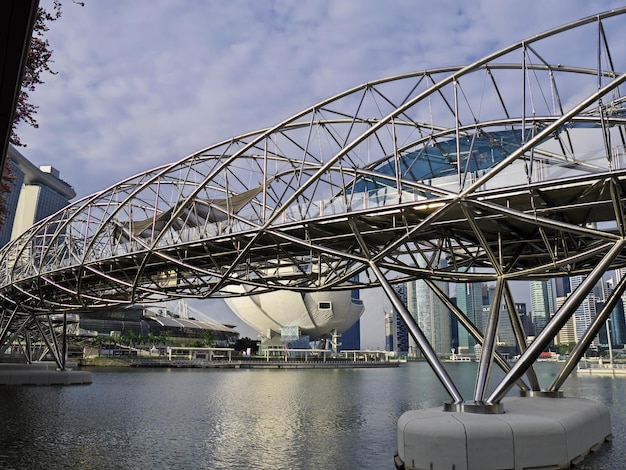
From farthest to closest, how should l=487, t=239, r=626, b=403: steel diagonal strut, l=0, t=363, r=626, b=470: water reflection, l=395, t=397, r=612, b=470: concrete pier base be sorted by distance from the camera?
1. l=0, t=363, r=626, b=470: water reflection
2. l=487, t=239, r=626, b=403: steel diagonal strut
3. l=395, t=397, r=612, b=470: concrete pier base

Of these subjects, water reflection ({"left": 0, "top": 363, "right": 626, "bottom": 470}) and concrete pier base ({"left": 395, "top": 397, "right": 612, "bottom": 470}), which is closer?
concrete pier base ({"left": 395, "top": 397, "right": 612, "bottom": 470})

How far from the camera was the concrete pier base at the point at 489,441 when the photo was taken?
1463cm

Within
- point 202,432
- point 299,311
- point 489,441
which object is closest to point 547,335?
point 489,441

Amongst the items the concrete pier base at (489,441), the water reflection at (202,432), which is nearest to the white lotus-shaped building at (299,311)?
the water reflection at (202,432)

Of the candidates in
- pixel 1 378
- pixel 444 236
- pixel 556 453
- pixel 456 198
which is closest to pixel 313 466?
pixel 556 453

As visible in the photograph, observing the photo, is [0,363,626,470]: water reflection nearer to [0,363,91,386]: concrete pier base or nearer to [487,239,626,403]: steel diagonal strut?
[487,239,626,403]: steel diagonal strut

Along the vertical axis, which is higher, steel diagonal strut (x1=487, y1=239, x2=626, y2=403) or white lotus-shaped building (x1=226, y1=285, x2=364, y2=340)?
white lotus-shaped building (x1=226, y1=285, x2=364, y2=340)

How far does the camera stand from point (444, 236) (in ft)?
85.1

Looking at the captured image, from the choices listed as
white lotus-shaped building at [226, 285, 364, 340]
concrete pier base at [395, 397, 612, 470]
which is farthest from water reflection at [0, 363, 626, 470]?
white lotus-shaped building at [226, 285, 364, 340]

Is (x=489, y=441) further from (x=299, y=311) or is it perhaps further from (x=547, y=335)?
(x=299, y=311)

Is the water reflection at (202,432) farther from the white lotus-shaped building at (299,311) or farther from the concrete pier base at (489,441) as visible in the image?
the white lotus-shaped building at (299,311)

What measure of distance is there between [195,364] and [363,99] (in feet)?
299

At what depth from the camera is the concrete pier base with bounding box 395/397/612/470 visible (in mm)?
14633

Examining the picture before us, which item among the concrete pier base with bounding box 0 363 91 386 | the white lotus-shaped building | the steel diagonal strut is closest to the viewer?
the steel diagonal strut
